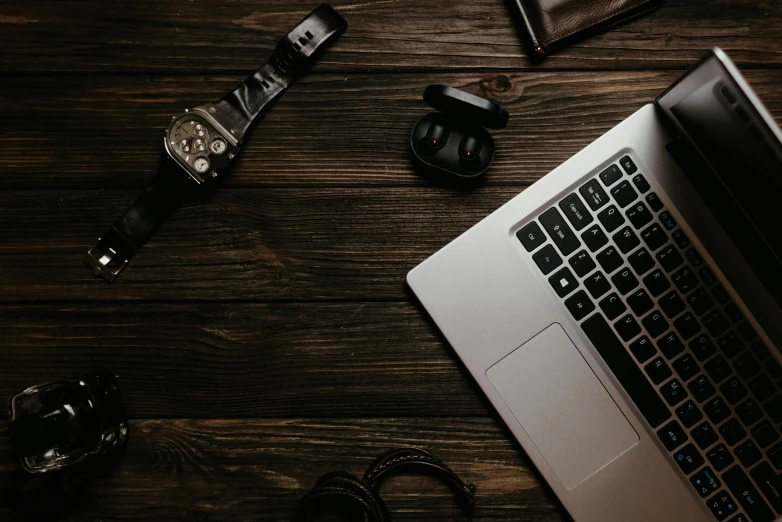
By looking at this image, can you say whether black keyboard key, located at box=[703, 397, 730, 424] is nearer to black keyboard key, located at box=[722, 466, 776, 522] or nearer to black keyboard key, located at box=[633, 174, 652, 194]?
black keyboard key, located at box=[722, 466, 776, 522]

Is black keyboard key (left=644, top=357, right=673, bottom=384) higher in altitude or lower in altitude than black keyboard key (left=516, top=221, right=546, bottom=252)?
lower

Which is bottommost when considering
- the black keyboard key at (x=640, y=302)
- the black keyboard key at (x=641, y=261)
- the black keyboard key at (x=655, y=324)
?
the black keyboard key at (x=655, y=324)

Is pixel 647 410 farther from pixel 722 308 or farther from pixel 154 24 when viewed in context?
pixel 154 24

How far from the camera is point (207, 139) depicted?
75 centimetres

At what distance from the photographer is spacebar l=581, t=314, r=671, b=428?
0.69 metres

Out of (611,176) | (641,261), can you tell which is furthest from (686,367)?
(611,176)

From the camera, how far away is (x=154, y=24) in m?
0.79

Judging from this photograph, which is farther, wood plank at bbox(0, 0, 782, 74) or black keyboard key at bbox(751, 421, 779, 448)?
wood plank at bbox(0, 0, 782, 74)

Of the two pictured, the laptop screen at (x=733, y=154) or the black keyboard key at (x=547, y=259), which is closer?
the laptop screen at (x=733, y=154)

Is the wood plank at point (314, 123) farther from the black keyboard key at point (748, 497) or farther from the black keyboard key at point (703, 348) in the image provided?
the black keyboard key at point (748, 497)

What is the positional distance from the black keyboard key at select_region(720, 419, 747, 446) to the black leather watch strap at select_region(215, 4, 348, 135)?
2.18 feet

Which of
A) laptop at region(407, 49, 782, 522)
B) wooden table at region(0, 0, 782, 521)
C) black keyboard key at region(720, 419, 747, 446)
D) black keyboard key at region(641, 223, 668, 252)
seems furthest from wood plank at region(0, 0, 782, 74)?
black keyboard key at region(720, 419, 747, 446)

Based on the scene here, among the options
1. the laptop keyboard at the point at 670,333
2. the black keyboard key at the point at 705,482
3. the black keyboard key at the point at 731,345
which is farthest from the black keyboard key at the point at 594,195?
the black keyboard key at the point at 705,482

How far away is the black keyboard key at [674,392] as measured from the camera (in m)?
0.69
